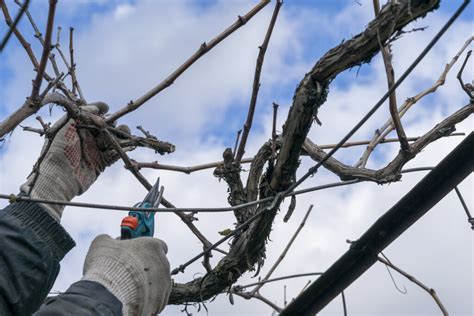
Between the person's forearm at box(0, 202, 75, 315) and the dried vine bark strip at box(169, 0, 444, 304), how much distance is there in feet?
1.13

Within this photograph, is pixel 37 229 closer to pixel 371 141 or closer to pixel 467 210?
pixel 371 141

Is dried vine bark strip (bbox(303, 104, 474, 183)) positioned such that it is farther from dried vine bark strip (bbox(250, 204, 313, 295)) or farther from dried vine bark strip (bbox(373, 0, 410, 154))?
dried vine bark strip (bbox(250, 204, 313, 295))

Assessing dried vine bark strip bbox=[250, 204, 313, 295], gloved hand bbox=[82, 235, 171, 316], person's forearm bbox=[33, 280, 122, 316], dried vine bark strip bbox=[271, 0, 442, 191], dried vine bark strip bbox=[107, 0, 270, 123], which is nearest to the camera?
dried vine bark strip bbox=[271, 0, 442, 191]

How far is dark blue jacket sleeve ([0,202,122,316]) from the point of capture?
1.40 meters

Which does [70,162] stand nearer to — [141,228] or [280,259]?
[141,228]

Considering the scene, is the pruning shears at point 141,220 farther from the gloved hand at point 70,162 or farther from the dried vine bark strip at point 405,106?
the dried vine bark strip at point 405,106

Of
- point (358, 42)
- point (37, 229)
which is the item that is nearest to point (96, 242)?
point (37, 229)

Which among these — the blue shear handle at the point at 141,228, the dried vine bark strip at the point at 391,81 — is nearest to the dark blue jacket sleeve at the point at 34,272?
the blue shear handle at the point at 141,228

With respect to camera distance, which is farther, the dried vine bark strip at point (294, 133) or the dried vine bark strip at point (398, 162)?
the dried vine bark strip at point (398, 162)

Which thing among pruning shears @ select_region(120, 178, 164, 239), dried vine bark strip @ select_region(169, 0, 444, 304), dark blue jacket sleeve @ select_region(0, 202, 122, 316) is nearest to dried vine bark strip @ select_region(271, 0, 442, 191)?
dried vine bark strip @ select_region(169, 0, 444, 304)

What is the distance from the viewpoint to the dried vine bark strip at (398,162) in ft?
4.57

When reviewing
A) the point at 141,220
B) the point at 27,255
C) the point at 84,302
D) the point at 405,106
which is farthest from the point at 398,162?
the point at 27,255

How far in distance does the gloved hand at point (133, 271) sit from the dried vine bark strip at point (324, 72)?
0.42 metres

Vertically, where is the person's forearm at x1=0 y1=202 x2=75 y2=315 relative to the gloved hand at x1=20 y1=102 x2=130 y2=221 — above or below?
below
